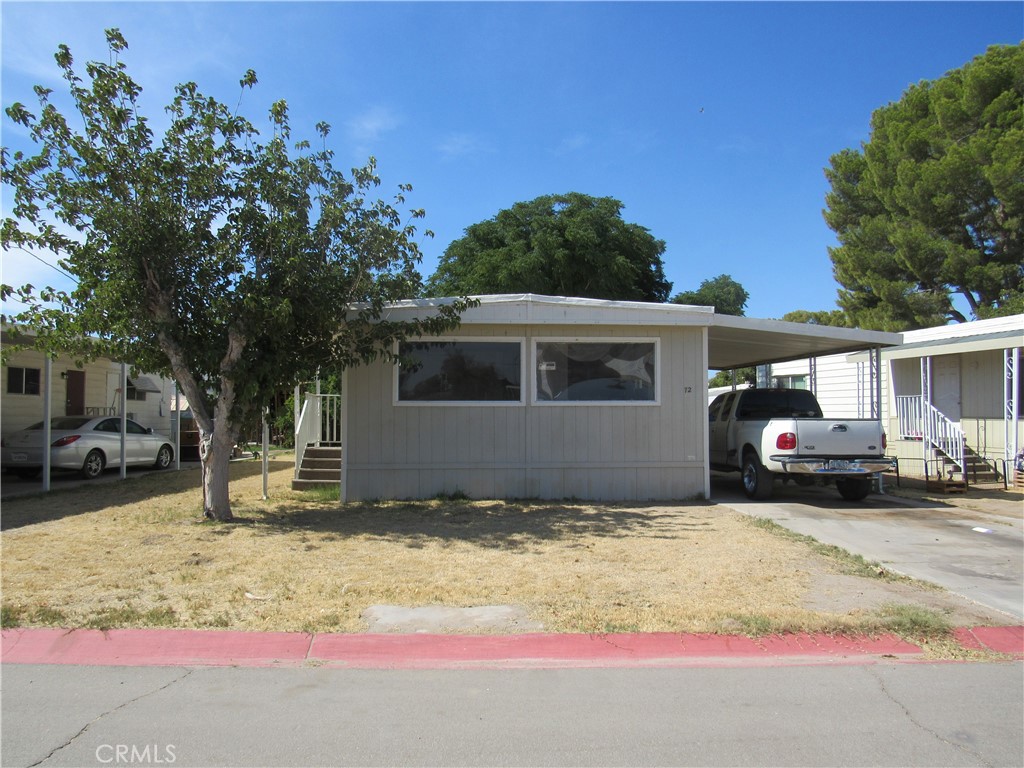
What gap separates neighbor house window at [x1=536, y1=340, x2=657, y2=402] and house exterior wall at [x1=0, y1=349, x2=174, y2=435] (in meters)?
8.03

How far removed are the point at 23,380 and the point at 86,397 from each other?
2705 millimetres

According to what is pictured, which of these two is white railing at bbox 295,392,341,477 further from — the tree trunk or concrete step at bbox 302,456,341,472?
the tree trunk

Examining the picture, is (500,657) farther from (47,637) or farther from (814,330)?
(814,330)

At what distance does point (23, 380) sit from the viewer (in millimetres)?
15898

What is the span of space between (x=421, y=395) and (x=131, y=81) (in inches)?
218

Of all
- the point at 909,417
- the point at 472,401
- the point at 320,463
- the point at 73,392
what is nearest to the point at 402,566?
the point at 472,401

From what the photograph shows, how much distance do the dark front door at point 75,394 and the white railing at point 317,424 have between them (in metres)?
7.85

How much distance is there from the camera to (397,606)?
19.3ft

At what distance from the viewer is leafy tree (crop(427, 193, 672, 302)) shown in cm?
2544

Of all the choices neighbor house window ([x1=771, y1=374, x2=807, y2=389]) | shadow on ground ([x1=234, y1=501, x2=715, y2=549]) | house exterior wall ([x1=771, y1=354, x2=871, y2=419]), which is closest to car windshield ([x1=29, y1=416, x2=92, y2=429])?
shadow on ground ([x1=234, y1=501, x2=715, y2=549])

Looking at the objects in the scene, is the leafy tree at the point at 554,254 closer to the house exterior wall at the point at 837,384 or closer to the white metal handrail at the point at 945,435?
the house exterior wall at the point at 837,384

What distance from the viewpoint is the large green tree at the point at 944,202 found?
22047 millimetres

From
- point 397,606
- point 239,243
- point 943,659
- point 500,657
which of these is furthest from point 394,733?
point 239,243
